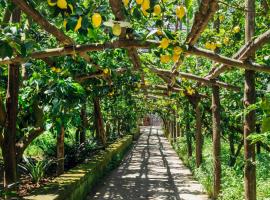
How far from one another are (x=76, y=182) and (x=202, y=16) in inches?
177

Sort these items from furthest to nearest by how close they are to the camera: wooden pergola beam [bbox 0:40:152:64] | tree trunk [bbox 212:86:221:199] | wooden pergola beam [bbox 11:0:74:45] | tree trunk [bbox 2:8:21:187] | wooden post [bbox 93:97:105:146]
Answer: wooden post [bbox 93:97:105:146], tree trunk [bbox 212:86:221:199], tree trunk [bbox 2:8:21:187], wooden pergola beam [bbox 0:40:152:64], wooden pergola beam [bbox 11:0:74:45]

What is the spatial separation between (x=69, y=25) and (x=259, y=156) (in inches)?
339

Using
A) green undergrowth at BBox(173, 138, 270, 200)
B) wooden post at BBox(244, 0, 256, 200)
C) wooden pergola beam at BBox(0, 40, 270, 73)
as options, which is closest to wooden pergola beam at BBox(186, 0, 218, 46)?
wooden pergola beam at BBox(0, 40, 270, 73)

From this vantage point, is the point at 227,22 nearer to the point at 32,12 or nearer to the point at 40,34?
the point at 40,34

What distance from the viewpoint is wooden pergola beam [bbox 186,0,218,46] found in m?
2.94

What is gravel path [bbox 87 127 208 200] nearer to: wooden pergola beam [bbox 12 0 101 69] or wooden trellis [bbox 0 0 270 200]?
wooden trellis [bbox 0 0 270 200]

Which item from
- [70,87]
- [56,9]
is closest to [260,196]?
[70,87]

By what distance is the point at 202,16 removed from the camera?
3299mm

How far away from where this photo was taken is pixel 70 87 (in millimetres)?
4418

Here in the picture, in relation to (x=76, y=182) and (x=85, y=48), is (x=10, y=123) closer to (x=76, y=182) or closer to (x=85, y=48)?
(x=76, y=182)

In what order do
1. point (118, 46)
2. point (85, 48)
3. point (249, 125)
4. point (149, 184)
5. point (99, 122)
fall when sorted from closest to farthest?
1. point (118, 46)
2. point (85, 48)
3. point (249, 125)
4. point (149, 184)
5. point (99, 122)

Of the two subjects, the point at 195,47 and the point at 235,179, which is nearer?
the point at 195,47

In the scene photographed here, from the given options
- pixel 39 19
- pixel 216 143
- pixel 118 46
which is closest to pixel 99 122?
pixel 216 143

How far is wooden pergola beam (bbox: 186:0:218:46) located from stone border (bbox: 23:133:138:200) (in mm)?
2968
